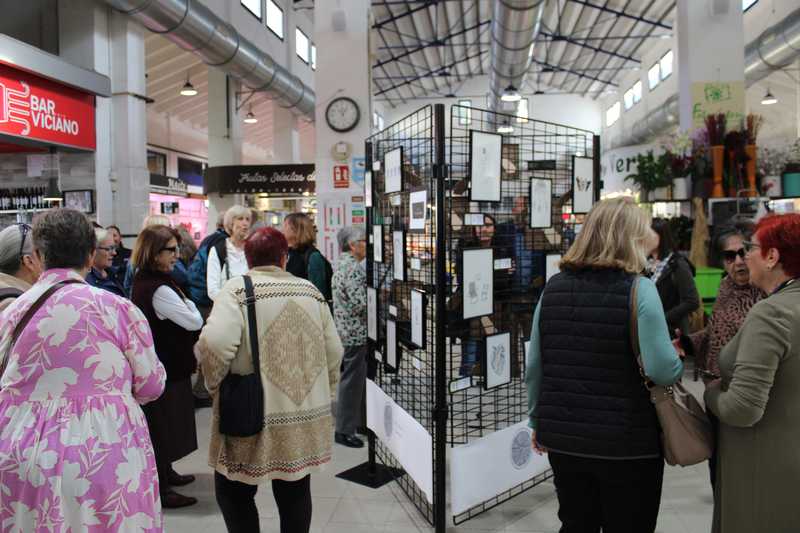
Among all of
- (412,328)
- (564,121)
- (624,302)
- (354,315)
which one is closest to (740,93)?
(354,315)

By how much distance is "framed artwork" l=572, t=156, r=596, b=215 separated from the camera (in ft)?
10.6

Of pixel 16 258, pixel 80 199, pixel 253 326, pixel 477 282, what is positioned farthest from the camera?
pixel 80 199

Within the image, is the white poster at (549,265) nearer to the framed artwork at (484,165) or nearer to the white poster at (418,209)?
the framed artwork at (484,165)

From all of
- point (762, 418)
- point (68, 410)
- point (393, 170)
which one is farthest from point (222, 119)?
Answer: point (762, 418)

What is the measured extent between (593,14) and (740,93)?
9.03m

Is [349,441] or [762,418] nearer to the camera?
[762,418]

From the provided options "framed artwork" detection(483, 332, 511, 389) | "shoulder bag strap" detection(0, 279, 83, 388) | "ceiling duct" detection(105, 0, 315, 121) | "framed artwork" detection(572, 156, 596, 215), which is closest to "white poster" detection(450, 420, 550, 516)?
"framed artwork" detection(483, 332, 511, 389)

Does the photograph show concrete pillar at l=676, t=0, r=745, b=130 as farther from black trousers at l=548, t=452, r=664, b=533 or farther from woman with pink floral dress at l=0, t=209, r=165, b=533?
woman with pink floral dress at l=0, t=209, r=165, b=533

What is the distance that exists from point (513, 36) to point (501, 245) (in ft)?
26.3

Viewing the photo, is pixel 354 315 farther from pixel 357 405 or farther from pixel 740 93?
pixel 740 93

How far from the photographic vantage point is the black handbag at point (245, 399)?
2.10 m

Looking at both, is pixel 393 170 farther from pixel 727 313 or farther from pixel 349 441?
pixel 349 441

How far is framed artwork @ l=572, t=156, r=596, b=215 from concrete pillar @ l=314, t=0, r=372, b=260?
4195 mm

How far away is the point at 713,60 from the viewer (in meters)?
7.16
